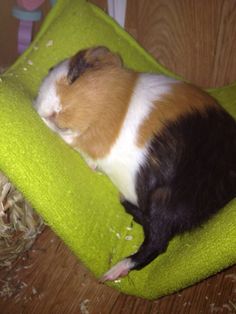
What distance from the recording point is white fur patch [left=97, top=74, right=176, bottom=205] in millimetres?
1017

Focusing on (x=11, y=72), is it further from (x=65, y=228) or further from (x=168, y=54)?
(x=168, y=54)

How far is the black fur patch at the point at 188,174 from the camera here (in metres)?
0.99

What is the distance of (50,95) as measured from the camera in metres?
1.02

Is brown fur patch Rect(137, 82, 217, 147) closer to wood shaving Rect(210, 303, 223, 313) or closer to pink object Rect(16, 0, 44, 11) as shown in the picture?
wood shaving Rect(210, 303, 223, 313)

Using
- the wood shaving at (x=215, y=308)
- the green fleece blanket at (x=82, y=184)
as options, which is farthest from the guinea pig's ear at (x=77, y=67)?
the wood shaving at (x=215, y=308)

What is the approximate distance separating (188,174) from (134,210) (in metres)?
0.24

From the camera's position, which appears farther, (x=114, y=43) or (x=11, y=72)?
(x=114, y=43)

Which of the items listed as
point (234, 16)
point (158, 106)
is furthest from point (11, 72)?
point (234, 16)

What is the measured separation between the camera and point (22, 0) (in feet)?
5.22

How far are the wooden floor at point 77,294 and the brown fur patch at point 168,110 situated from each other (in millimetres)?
553

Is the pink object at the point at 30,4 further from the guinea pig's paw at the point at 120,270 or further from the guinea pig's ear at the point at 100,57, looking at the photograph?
the guinea pig's paw at the point at 120,270

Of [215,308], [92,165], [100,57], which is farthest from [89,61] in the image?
[215,308]

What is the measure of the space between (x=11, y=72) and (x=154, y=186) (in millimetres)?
546

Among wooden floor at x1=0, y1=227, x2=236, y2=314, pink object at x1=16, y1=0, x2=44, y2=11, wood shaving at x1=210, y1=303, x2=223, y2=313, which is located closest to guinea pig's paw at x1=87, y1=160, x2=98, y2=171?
wooden floor at x1=0, y1=227, x2=236, y2=314
